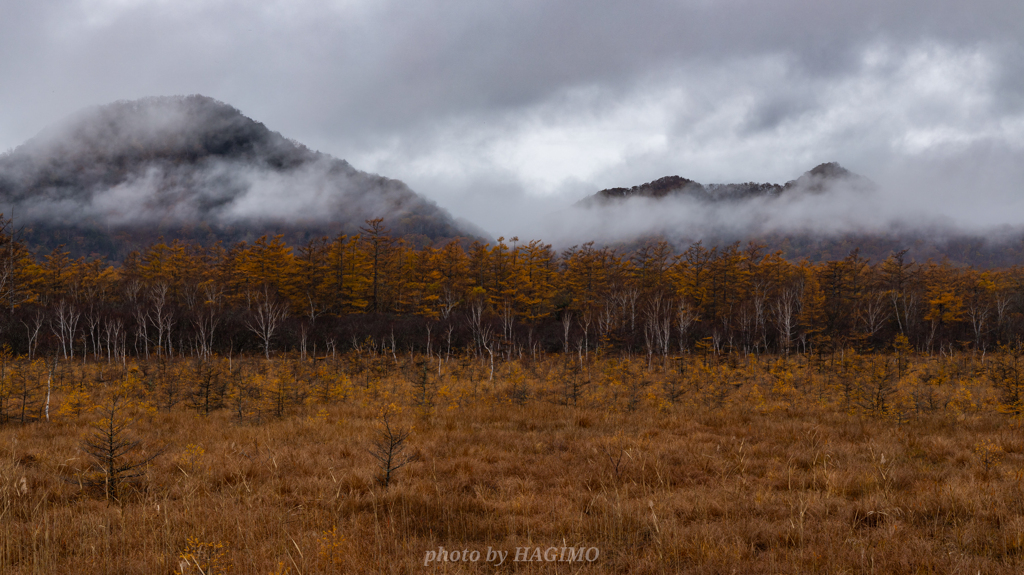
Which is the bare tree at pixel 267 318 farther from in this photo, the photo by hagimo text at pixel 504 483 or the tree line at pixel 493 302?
the photo by hagimo text at pixel 504 483

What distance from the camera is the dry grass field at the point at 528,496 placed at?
10.5ft

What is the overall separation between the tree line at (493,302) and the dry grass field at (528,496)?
74.1 ft

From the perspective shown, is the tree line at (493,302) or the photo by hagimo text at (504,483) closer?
the photo by hagimo text at (504,483)

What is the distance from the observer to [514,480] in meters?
5.15

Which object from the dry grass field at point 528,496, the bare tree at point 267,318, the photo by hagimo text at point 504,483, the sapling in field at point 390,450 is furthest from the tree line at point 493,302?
the dry grass field at point 528,496

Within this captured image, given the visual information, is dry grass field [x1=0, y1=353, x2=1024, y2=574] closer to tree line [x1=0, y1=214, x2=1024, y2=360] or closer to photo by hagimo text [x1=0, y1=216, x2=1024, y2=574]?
photo by hagimo text [x1=0, y1=216, x2=1024, y2=574]

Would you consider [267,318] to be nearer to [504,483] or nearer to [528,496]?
[504,483]

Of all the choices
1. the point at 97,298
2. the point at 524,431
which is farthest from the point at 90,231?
the point at 524,431

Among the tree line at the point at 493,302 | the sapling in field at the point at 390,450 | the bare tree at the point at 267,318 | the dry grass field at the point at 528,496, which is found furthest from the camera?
the tree line at the point at 493,302

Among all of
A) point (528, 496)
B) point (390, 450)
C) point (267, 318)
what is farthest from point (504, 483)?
point (267, 318)

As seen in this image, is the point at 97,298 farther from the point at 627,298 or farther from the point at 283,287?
the point at 627,298

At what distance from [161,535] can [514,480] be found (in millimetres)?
3404

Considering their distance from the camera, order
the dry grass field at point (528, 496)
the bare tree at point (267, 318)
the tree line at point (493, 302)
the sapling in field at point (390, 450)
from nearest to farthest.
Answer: the dry grass field at point (528, 496) < the sapling in field at point (390, 450) < the bare tree at point (267, 318) < the tree line at point (493, 302)

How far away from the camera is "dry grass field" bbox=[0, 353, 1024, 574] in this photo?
126 inches
